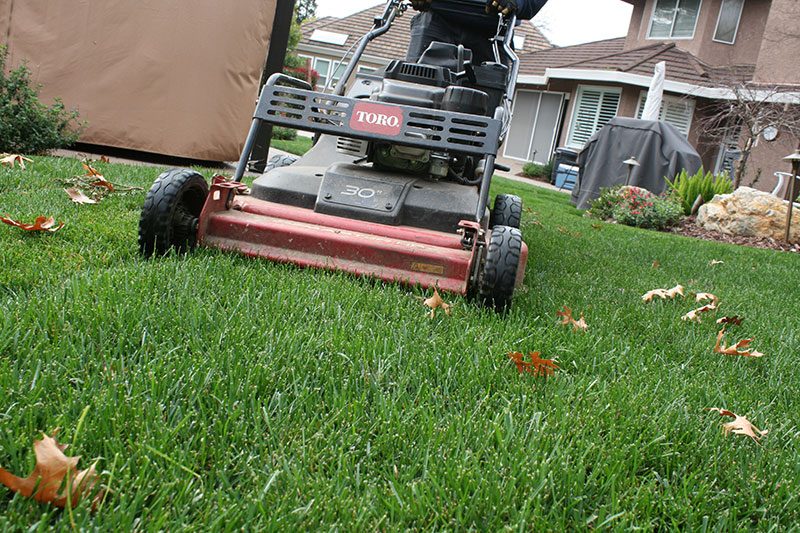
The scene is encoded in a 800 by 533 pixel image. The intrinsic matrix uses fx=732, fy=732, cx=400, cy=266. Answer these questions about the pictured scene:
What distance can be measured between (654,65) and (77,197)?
1875 centimetres

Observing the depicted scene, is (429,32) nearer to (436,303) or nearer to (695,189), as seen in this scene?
(436,303)

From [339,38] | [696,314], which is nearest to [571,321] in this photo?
[696,314]

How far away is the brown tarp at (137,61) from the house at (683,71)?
1295cm

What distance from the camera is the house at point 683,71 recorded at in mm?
17156

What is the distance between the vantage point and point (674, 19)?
2147 cm

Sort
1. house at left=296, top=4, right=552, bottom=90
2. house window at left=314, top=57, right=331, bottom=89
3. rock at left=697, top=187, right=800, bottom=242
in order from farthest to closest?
house window at left=314, top=57, right=331, bottom=89 < house at left=296, top=4, right=552, bottom=90 < rock at left=697, top=187, right=800, bottom=242

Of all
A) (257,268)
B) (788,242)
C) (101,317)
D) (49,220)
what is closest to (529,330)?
(257,268)

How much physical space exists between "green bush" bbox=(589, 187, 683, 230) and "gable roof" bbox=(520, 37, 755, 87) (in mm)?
8904

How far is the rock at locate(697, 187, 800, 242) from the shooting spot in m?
10.1

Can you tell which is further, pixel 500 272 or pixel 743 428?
pixel 500 272

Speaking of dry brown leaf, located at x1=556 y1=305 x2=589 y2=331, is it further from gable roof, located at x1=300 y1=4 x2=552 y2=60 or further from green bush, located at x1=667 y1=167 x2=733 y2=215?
gable roof, located at x1=300 y1=4 x2=552 y2=60

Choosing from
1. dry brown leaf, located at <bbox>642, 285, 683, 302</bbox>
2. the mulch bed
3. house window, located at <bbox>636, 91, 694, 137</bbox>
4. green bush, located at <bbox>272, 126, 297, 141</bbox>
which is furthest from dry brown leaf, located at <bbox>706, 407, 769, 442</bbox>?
house window, located at <bbox>636, 91, 694, 137</bbox>

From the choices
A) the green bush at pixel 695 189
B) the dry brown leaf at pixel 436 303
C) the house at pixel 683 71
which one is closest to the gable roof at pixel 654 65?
the house at pixel 683 71

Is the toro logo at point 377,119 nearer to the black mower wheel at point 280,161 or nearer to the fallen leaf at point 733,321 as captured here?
the black mower wheel at point 280,161
